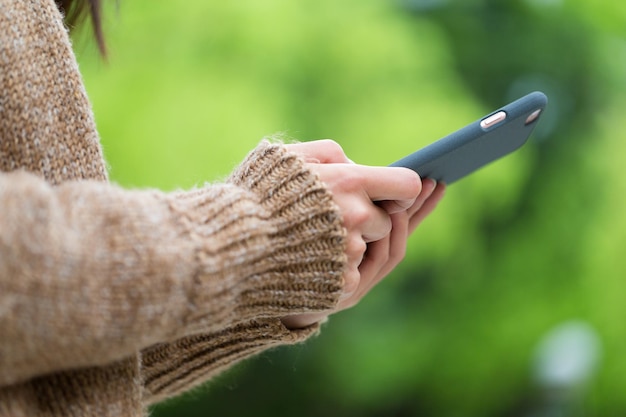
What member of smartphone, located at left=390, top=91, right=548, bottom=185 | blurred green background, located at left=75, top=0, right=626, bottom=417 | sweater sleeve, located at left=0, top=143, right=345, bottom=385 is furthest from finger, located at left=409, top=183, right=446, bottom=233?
blurred green background, located at left=75, top=0, right=626, bottom=417

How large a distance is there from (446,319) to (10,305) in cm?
126

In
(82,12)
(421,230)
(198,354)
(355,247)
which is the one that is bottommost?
(421,230)

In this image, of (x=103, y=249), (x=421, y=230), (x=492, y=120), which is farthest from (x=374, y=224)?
(x=421, y=230)

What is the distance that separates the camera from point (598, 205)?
157 cm

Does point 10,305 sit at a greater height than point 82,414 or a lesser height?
greater

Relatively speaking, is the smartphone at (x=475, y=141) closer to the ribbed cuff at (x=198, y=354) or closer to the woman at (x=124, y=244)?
the woman at (x=124, y=244)

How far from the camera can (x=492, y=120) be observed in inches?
24.2

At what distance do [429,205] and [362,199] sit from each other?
184 mm

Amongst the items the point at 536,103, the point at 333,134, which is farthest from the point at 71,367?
the point at 333,134


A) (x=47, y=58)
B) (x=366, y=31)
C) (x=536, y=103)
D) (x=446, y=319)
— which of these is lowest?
(x=446, y=319)

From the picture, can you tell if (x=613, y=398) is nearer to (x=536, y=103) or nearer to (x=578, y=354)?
(x=578, y=354)

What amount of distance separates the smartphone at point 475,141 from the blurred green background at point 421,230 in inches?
29.9

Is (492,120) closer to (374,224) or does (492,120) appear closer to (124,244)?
(374,224)

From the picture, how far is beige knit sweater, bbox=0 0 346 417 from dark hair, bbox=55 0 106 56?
17 cm
